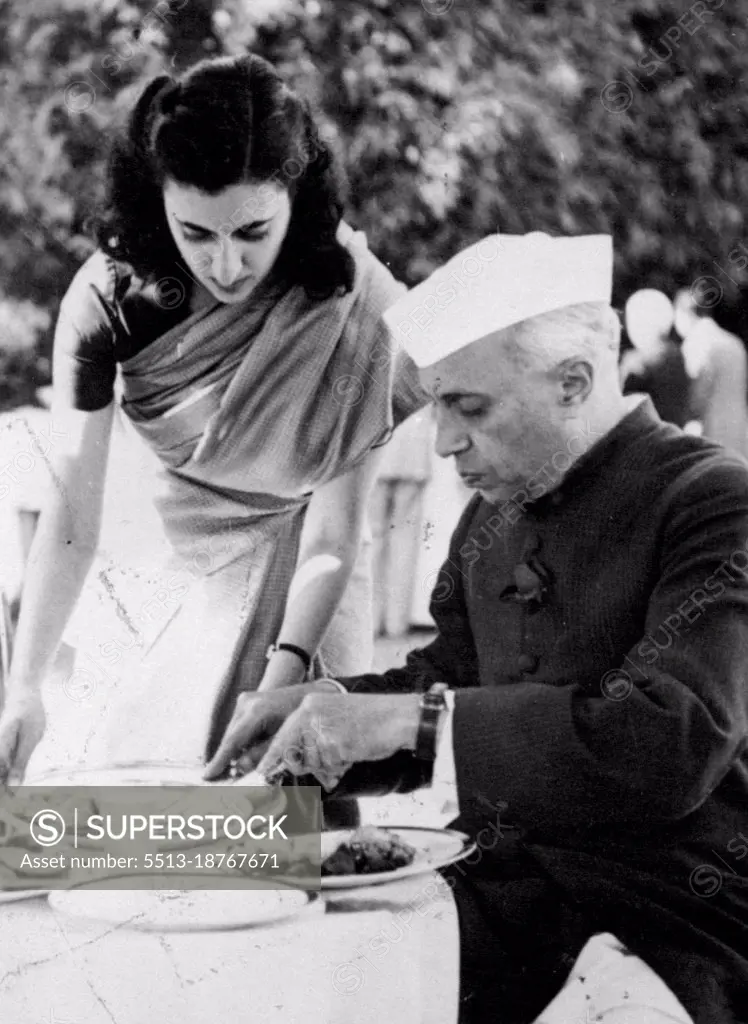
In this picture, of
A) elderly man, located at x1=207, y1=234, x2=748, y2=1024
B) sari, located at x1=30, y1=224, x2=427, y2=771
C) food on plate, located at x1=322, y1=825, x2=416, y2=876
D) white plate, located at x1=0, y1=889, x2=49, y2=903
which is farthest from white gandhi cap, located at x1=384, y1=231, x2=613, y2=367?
white plate, located at x1=0, y1=889, x2=49, y2=903

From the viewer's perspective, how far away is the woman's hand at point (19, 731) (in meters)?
2.35

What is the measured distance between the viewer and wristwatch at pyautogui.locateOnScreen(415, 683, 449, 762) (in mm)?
1977

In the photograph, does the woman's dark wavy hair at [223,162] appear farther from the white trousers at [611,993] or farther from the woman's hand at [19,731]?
the white trousers at [611,993]

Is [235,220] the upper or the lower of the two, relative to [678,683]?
upper

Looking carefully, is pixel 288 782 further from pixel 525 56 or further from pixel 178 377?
pixel 525 56

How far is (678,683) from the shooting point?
1.80 metres

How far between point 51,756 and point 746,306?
159cm

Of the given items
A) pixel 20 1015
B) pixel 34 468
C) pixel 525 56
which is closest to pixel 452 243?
pixel 525 56

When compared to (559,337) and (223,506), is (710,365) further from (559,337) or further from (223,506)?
(223,506)

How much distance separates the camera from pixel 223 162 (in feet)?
7.24

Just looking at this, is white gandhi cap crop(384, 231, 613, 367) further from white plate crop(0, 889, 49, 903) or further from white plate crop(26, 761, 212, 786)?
white plate crop(0, 889, 49, 903)

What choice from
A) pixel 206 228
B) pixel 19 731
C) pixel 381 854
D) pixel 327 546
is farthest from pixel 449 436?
pixel 19 731

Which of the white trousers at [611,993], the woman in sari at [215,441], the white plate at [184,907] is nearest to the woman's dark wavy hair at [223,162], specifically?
the woman in sari at [215,441]

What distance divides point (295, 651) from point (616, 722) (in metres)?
0.72
